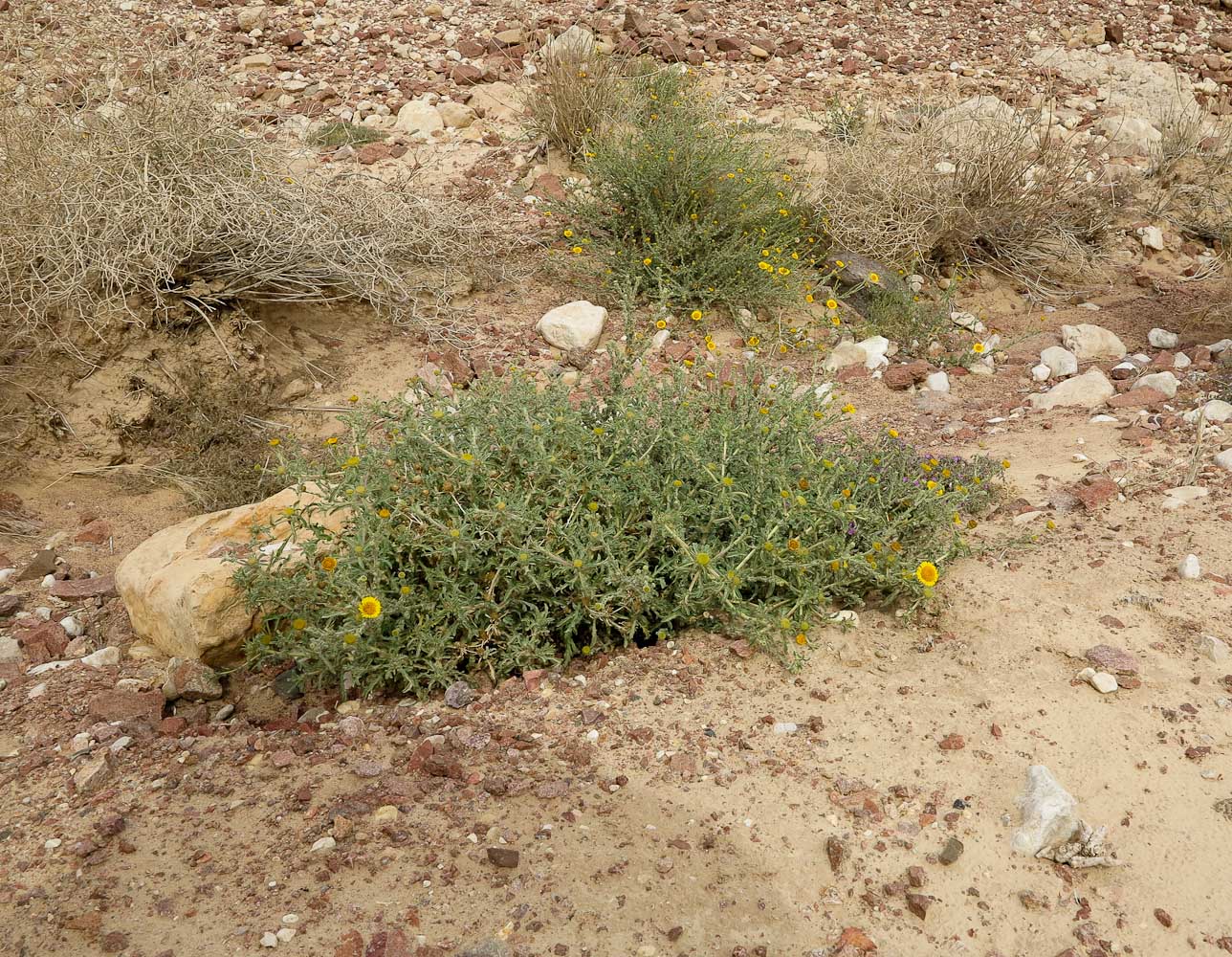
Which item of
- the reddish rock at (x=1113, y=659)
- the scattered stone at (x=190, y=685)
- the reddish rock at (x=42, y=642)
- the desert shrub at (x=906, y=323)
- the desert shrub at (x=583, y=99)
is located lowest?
the desert shrub at (x=906, y=323)

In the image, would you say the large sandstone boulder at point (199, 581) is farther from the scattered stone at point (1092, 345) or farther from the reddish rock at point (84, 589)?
the scattered stone at point (1092, 345)

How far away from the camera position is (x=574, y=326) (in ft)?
15.4

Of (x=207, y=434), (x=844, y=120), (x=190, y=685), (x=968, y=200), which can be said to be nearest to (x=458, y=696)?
(x=190, y=685)

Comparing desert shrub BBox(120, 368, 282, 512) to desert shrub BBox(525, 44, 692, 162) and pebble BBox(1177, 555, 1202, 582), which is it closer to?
desert shrub BBox(525, 44, 692, 162)

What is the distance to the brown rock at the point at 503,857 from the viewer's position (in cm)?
200

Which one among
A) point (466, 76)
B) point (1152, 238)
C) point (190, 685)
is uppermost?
point (466, 76)

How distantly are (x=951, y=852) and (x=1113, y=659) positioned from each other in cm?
77

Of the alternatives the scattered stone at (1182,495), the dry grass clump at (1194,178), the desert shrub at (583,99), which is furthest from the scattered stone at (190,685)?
the dry grass clump at (1194,178)

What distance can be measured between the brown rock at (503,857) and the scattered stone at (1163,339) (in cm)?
409

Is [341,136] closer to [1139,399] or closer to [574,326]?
[574,326]

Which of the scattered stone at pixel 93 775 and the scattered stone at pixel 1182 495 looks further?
the scattered stone at pixel 1182 495

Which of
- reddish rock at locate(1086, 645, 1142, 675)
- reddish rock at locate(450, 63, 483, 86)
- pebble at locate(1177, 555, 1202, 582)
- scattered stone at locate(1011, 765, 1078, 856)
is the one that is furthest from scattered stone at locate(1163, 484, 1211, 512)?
reddish rock at locate(450, 63, 483, 86)

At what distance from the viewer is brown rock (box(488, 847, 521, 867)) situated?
200cm

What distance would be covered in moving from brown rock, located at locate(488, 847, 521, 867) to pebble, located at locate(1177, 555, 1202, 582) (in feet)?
6.39
